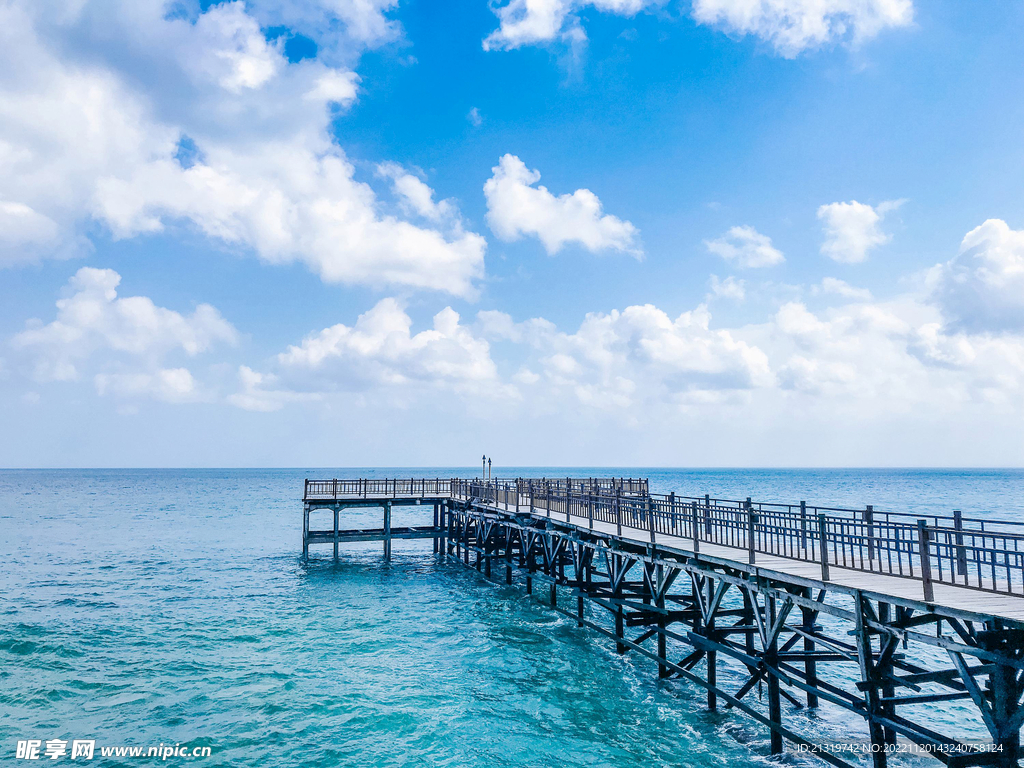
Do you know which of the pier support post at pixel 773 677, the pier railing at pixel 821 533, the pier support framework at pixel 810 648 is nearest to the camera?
the pier support framework at pixel 810 648

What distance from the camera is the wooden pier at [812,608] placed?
9.13 meters

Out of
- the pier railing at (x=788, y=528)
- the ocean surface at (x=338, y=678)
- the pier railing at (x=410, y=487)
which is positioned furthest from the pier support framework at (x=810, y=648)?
the pier railing at (x=410, y=487)

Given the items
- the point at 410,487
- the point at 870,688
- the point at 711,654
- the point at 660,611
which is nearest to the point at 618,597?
the point at 660,611

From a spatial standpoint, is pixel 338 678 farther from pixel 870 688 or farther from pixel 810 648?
pixel 870 688

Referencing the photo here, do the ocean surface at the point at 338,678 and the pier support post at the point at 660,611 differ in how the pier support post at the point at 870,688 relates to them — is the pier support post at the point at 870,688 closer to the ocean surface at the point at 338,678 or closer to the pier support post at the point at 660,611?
the ocean surface at the point at 338,678

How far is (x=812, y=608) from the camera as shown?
439 inches

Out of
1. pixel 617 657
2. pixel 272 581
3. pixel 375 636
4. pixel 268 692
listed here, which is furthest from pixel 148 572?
pixel 617 657

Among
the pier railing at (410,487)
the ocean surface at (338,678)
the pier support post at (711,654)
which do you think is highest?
the pier railing at (410,487)

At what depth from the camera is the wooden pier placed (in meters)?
9.13

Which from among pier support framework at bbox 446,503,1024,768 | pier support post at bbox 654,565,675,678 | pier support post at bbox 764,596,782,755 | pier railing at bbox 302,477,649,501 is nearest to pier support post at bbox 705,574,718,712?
pier support framework at bbox 446,503,1024,768

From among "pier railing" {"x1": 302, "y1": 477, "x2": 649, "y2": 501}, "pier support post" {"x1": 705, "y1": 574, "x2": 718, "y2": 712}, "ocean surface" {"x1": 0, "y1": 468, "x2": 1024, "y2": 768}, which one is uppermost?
"pier railing" {"x1": 302, "y1": 477, "x2": 649, "y2": 501}

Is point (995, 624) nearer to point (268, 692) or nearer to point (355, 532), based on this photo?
point (268, 692)

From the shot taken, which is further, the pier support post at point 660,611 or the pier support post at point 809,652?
the pier support post at point 660,611

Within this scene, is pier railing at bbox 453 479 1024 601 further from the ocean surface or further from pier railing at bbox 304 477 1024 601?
the ocean surface
